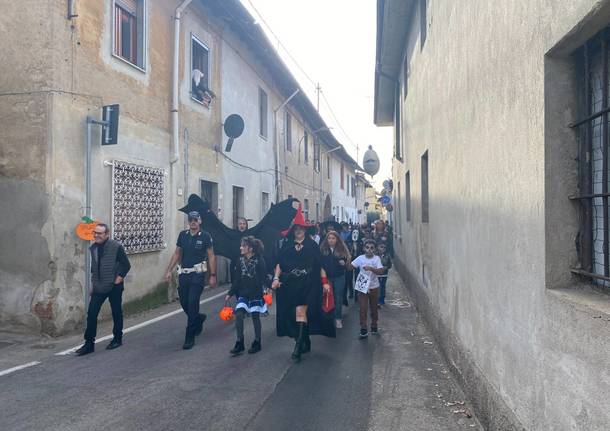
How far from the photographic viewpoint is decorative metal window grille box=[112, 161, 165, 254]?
8.90 meters

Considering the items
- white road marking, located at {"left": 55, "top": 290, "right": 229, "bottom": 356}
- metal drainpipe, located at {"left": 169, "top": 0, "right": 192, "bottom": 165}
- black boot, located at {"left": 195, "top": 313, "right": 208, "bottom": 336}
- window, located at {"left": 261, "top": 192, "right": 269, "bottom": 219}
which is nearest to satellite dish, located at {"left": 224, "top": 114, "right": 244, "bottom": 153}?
metal drainpipe, located at {"left": 169, "top": 0, "right": 192, "bottom": 165}

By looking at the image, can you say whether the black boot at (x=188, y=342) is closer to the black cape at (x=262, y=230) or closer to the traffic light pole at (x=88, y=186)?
the traffic light pole at (x=88, y=186)

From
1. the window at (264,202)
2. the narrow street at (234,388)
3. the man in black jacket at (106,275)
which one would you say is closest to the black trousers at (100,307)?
the man in black jacket at (106,275)

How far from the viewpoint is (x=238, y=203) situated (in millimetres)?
15258

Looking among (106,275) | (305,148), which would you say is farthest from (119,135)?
(305,148)

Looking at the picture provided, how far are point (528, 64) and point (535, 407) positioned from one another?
76.9 inches

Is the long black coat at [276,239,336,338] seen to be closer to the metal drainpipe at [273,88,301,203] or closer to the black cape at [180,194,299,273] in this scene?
the black cape at [180,194,299,273]

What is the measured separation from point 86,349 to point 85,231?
1.97 metres

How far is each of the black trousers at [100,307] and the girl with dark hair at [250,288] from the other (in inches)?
57.2

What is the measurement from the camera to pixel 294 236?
6.76 m

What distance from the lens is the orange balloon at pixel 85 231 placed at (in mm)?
7715

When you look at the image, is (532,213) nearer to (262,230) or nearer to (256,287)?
(256,287)

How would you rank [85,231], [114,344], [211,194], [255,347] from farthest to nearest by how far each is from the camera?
1. [211,194]
2. [85,231]
3. [114,344]
4. [255,347]

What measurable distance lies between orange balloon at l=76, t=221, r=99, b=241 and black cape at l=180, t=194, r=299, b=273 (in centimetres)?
205
